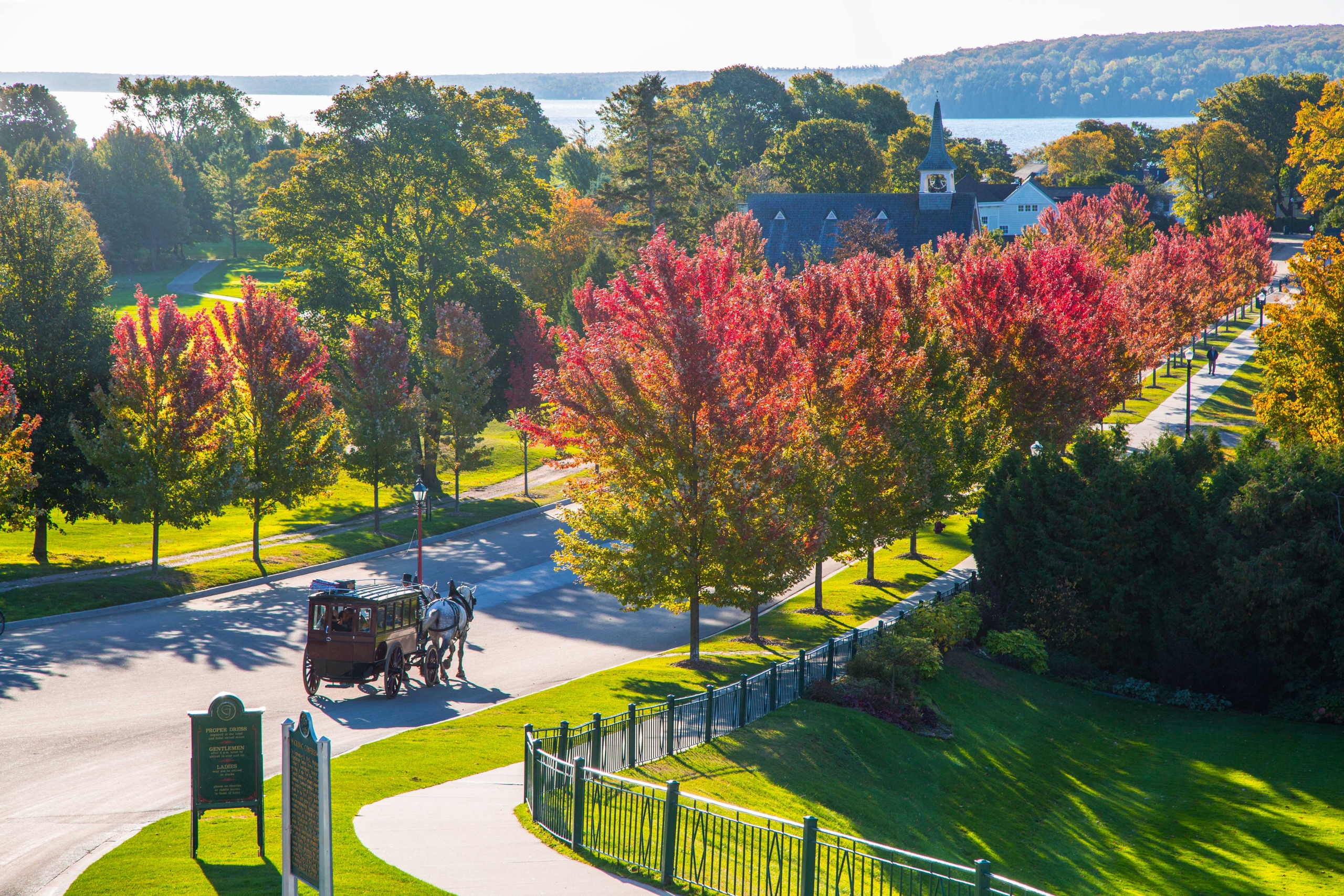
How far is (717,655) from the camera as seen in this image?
28562mm

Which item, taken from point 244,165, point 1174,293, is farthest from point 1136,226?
point 244,165

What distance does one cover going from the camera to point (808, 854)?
42.0 feet

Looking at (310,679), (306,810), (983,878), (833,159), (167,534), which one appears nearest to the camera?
(306,810)

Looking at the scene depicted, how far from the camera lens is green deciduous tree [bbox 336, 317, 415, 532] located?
4406cm

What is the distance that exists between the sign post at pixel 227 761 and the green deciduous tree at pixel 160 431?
23.0 m

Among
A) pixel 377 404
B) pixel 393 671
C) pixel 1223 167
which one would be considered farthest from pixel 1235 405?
pixel 1223 167

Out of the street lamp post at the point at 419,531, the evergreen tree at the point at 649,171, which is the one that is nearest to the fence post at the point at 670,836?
the street lamp post at the point at 419,531

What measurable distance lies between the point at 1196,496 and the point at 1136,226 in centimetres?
6458

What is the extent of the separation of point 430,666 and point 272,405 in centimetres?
1674

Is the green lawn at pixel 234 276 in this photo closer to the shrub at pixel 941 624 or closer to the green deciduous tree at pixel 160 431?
the green deciduous tree at pixel 160 431

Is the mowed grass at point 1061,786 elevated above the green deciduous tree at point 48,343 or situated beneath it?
situated beneath

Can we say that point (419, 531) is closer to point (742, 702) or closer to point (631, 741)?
point (742, 702)

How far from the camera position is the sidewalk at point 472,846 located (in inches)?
513

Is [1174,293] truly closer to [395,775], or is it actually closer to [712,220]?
[712,220]
